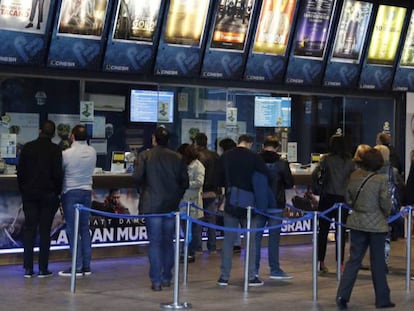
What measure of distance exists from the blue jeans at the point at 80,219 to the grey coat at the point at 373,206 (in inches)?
142

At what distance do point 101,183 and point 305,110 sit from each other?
4723mm

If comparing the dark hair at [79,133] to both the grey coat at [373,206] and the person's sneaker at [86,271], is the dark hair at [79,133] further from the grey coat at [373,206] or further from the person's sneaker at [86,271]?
the grey coat at [373,206]

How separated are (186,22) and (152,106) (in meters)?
1.40

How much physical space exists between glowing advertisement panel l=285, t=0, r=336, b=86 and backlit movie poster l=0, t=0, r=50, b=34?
15.3ft

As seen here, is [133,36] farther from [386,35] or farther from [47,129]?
[386,35]

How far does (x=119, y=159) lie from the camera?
14.3 metres

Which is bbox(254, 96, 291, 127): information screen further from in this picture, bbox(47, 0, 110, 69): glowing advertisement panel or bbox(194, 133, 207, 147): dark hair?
bbox(47, 0, 110, 69): glowing advertisement panel

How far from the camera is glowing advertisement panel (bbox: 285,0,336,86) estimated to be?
16109 millimetres

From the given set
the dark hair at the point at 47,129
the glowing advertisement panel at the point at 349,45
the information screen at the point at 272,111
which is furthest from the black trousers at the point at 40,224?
the glowing advertisement panel at the point at 349,45

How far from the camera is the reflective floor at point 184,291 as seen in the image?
9.95m

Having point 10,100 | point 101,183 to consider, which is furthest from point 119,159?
point 10,100

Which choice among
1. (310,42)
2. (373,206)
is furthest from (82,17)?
(373,206)

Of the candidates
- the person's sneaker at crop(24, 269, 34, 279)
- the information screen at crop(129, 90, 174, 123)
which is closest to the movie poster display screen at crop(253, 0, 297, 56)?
the information screen at crop(129, 90, 174, 123)

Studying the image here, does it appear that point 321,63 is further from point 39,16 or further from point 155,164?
point 155,164
